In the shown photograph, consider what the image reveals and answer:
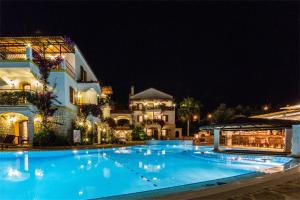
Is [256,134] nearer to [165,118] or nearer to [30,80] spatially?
[30,80]

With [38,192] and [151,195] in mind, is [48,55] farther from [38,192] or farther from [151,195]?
[151,195]

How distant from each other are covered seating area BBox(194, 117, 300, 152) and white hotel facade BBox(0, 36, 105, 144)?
10730 millimetres

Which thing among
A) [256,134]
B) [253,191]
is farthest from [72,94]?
[253,191]

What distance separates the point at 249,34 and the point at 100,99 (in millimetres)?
32879

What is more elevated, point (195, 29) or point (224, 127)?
point (195, 29)

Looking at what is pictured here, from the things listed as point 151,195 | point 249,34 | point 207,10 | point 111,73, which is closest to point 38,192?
point 151,195

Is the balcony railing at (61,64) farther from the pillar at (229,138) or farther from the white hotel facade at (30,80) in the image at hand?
the pillar at (229,138)

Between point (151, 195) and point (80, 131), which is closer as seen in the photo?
point (151, 195)

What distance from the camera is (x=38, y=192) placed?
270 inches

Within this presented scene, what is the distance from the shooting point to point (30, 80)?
20.0 m

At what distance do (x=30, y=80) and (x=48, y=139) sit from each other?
17.9 ft

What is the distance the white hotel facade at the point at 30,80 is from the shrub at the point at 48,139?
1.08 meters

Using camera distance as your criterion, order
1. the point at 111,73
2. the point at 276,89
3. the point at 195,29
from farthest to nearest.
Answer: the point at 111,73 → the point at 276,89 → the point at 195,29

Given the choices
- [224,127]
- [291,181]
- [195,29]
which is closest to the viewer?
[291,181]
